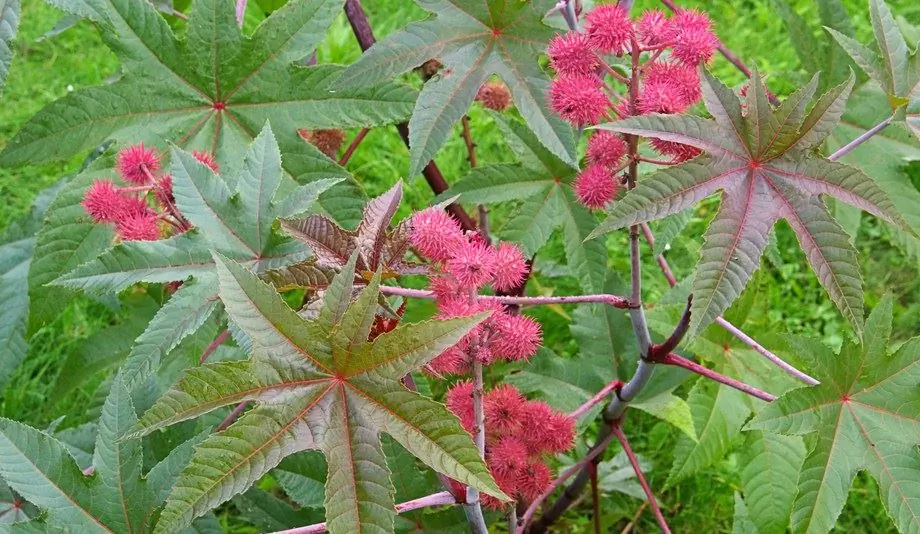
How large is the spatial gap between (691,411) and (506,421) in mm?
547

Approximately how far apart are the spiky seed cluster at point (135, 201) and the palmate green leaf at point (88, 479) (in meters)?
0.25

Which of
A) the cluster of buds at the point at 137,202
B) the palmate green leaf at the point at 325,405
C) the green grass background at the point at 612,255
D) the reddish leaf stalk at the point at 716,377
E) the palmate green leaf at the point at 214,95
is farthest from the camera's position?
the green grass background at the point at 612,255

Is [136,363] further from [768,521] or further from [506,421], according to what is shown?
[768,521]

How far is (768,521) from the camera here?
1.79 metres

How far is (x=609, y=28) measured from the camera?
1352mm

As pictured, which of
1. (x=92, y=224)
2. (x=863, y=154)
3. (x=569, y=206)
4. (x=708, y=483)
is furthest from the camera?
(x=708, y=483)

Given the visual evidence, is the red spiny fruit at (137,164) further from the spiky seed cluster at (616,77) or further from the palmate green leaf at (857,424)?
the palmate green leaf at (857,424)

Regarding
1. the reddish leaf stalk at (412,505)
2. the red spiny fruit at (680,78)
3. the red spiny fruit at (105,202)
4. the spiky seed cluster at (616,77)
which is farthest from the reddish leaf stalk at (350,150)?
the reddish leaf stalk at (412,505)

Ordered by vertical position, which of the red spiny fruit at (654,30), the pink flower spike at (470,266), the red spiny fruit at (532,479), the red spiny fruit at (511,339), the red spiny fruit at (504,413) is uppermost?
the red spiny fruit at (654,30)

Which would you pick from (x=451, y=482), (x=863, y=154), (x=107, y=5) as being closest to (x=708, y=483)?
(x=863, y=154)

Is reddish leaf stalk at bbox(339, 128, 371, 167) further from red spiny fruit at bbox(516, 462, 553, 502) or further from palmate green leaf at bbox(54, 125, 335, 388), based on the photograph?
red spiny fruit at bbox(516, 462, 553, 502)

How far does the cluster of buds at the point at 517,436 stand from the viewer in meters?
1.46

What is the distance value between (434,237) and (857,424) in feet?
2.61

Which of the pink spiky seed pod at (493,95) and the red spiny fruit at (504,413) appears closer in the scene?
the red spiny fruit at (504,413)
